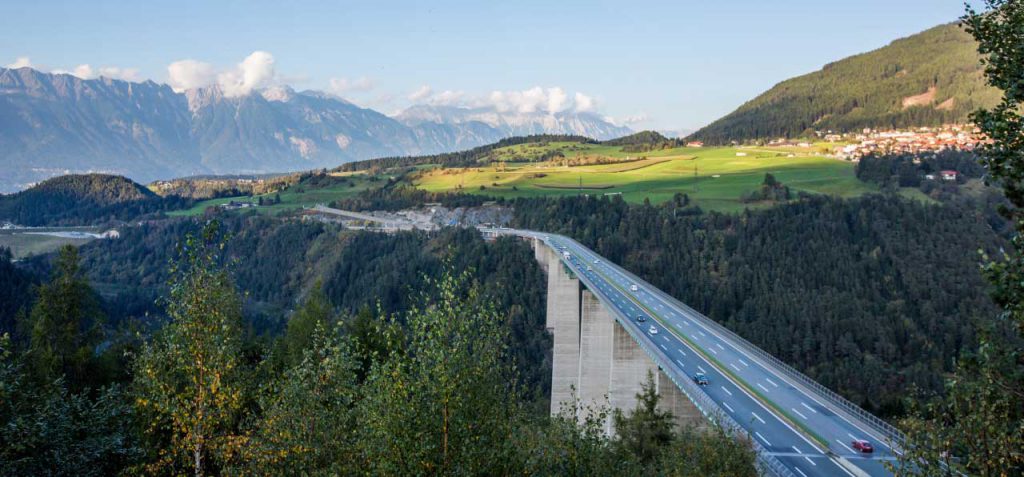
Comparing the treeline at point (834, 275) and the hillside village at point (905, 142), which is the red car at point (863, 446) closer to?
the treeline at point (834, 275)

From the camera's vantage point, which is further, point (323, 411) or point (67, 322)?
point (67, 322)

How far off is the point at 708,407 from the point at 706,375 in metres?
8.54

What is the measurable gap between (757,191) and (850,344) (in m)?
49.8

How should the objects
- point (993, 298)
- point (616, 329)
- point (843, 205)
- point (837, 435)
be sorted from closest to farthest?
point (993, 298)
point (837, 435)
point (616, 329)
point (843, 205)

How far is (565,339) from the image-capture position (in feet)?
224

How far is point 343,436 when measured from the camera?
1466 cm

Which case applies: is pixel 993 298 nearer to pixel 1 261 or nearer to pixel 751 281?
pixel 751 281

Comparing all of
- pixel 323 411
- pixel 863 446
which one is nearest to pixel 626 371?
pixel 863 446

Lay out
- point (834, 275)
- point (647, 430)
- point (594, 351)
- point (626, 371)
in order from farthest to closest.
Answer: point (834, 275) < point (594, 351) < point (626, 371) < point (647, 430)

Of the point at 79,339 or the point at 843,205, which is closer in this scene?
the point at 79,339

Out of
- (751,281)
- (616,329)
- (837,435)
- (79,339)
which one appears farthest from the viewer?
(751,281)

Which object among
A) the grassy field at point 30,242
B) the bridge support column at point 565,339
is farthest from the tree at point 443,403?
the grassy field at point 30,242

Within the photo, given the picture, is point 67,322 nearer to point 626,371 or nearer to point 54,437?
point 54,437

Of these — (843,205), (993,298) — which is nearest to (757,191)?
(843,205)
